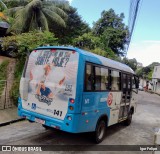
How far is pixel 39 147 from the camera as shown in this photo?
629 centimetres

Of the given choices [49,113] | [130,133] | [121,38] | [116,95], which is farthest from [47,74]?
[121,38]

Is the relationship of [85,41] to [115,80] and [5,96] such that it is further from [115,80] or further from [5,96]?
[115,80]

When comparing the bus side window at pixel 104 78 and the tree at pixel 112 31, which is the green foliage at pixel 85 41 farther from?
the bus side window at pixel 104 78

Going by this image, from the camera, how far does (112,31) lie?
29.5 meters

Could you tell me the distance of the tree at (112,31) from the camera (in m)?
29.4

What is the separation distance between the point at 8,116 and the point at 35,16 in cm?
1232

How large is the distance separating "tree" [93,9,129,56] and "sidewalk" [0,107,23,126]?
66.7 feet

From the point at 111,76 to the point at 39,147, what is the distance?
335 cm

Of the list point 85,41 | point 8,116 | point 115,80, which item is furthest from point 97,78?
point 85,41

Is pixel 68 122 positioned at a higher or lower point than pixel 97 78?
lower

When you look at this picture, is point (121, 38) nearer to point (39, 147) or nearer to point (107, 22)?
point (107, 22)

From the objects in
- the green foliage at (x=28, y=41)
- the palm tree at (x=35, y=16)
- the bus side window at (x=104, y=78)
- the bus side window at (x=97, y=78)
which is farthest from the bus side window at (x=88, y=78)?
the palm tree at (x=35, y=16)

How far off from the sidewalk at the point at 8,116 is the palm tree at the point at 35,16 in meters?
9.09

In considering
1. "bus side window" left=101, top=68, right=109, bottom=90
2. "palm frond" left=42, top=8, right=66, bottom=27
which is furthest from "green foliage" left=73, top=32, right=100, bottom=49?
"bus side window" left=101, top=68, right=109, bottom=90
